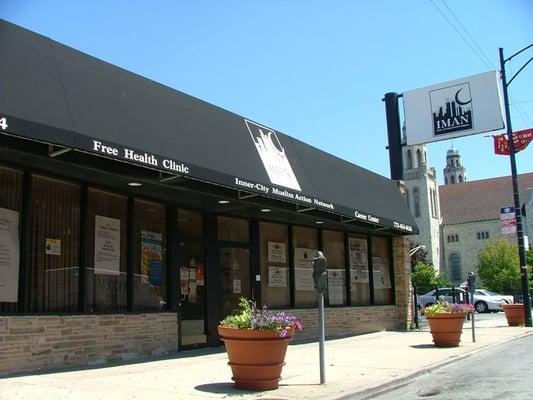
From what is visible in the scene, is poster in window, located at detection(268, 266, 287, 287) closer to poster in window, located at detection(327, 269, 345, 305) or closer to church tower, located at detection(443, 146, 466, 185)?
poster in window, located at detection(327, 269, 345, 305)

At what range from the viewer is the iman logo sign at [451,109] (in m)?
22.4

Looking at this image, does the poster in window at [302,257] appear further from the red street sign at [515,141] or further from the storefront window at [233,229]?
the red street sign at [515,141]

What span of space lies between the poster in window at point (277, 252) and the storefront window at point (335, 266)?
1.84 m

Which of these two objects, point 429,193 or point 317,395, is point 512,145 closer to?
point 317,395

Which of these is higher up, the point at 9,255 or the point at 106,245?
the point at 106,245

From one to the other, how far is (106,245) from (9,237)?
2.07 m

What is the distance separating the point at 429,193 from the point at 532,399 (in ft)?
288

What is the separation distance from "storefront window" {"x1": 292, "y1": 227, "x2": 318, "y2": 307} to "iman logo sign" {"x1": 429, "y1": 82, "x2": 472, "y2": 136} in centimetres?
844

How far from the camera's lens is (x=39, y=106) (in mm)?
8031

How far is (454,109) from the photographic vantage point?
22.7 meters

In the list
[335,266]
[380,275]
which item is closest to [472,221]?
[380,275]

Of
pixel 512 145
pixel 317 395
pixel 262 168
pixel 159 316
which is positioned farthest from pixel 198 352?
pixel 512 145

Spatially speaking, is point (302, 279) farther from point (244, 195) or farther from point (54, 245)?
point (54, 245)

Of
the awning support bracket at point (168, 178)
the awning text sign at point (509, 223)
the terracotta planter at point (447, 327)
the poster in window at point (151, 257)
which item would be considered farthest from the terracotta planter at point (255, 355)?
the awning text sign at point (509, 223)
